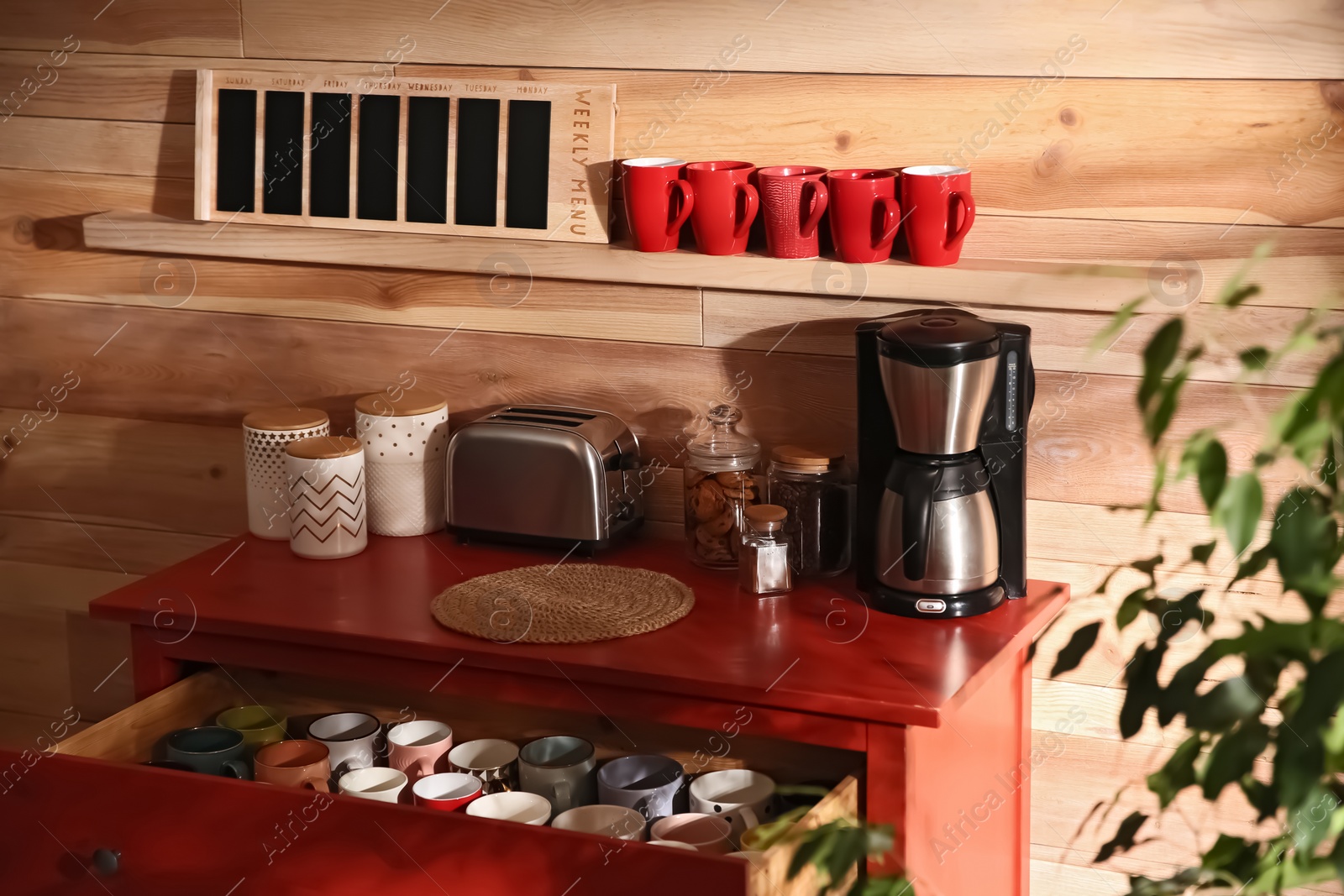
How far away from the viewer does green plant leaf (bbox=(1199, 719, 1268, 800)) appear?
0.56 m

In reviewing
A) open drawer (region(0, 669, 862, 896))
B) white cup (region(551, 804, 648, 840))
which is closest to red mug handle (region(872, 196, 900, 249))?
open drawer (region(0, 669, 862, 896))

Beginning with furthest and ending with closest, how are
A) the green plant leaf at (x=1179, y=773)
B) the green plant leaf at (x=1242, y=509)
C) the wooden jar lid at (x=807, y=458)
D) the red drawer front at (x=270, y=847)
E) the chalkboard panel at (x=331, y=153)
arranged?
the chalkboard panel at (x=331, y=153) < the wooden jar lid at (x=807, y=458) < the red drawer front at (x=270, y=847) < the green plant leaf at (x=1179, y=773) < the green plant leaf at (x=1242, y=509)

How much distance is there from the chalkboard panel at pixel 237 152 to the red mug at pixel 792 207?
2.47 feet

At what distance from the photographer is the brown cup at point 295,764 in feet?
4.46

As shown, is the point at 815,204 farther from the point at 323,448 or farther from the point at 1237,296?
the point at 1237,296

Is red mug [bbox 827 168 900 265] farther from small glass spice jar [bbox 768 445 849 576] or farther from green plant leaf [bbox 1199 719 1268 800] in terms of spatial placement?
green plant leaf [bbox 1199 719 1268 800]

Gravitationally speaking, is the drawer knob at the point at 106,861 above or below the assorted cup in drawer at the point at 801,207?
below

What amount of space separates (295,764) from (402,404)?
0.55m

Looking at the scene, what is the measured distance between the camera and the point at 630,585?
1.59m

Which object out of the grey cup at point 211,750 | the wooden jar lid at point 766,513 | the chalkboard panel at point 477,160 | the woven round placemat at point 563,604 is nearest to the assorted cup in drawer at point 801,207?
the chalkboard panel at point 477,160

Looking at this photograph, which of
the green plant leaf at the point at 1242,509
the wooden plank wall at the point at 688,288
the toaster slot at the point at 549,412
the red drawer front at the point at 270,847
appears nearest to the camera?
the green plant leaf at the point at 1242,509

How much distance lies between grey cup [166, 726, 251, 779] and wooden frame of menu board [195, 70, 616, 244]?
0.72 metres

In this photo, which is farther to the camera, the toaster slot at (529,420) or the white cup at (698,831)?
the toaster slot at (529,420)

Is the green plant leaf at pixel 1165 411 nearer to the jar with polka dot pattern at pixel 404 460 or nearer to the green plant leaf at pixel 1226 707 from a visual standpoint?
the green plant leaf at pixel 1226 707
